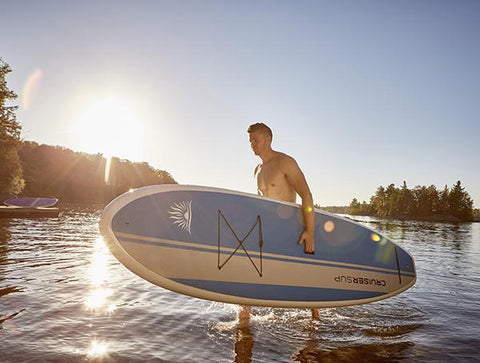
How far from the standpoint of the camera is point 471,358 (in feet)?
13.4

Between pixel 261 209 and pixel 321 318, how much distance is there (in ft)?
7.26

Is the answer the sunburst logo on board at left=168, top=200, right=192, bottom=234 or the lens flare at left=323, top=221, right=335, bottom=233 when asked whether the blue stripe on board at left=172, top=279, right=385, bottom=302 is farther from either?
the lens flare at left=323, top=221, right=335, bottom=233

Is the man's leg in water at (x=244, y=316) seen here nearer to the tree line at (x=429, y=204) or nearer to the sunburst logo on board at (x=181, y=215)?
the sunburst logo on board at (x=181, y=215)

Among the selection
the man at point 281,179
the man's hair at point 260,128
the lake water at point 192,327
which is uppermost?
the man's hair at point 260,128

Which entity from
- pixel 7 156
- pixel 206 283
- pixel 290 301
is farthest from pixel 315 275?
pixel 7 156

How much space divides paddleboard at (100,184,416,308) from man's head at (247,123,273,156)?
33.0 inches

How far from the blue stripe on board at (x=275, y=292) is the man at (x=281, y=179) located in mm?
524

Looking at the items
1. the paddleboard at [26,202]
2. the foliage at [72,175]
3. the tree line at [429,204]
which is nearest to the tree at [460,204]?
the tree line at [429,204]

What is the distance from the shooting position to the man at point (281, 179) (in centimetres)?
484

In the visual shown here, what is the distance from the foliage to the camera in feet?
270

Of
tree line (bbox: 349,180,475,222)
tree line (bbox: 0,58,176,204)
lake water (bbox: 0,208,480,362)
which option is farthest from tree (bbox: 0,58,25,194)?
tree line (bbox: 349,180,475,222)

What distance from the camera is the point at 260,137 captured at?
5121mm

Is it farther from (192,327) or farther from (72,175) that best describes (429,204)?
(192,327)

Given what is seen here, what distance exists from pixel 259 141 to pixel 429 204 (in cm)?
A: 14339
